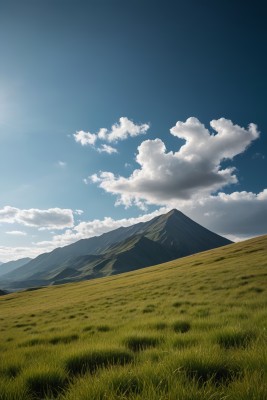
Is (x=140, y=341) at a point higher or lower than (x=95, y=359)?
lower

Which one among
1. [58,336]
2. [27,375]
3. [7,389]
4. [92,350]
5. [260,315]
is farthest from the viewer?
[58,336]

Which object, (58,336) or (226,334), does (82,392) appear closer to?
(226,334)

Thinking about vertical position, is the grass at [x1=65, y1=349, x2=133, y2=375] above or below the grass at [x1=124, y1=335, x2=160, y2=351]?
above

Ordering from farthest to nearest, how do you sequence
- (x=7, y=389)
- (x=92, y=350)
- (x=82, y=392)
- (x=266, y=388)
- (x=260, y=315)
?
(x=260, y=315) → (x=92, y=350) → (x=7, y=389) → (x=82, y=392) → (x=266, y=388)

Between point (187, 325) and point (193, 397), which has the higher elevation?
point (193, 397)

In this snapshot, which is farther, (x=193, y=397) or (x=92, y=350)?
(x=92, y=350)

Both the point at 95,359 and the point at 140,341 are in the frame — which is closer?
the point at 95,359

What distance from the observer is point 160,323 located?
9898mm

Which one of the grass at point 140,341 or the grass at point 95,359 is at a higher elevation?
the grass at point 95,359

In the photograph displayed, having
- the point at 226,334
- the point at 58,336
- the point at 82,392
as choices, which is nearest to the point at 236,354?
the point at 226,334

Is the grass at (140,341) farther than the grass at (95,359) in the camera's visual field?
Yes

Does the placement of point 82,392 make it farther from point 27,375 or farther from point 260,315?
point 260,315

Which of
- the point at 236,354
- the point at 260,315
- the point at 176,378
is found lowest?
the point at 260,315

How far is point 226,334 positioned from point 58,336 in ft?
22.8
